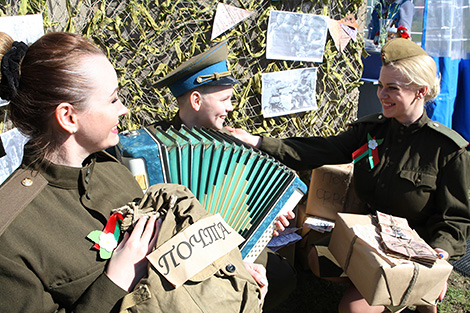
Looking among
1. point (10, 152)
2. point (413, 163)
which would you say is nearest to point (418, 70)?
point (413, 163)

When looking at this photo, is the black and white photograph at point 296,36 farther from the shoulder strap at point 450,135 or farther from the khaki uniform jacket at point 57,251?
the khaki uniform jacket at point 57,251

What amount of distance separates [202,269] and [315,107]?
7.97ft

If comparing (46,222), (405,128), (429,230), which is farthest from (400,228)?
(46,222)

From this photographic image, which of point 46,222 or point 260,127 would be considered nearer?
point 46,222

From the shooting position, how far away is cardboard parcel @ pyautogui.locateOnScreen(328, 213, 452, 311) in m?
1.77

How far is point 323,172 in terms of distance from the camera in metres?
3.12

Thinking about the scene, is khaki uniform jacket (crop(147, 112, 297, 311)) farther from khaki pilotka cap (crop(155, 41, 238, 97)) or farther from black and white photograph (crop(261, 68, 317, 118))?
black and white photograph (crop(261, 68, 317, 118))

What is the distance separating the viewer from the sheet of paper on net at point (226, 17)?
2.81 m

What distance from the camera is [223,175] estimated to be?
1751 mm

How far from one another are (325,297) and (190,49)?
7.52ft

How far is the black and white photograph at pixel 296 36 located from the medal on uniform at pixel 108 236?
217cm

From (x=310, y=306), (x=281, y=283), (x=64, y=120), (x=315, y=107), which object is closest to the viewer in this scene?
(x=64, y=120)

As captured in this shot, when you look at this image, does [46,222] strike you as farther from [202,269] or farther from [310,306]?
[310,306]

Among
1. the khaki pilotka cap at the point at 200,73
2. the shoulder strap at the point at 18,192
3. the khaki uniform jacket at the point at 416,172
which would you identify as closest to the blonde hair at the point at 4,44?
the shoulder strap at the point at 18,192
